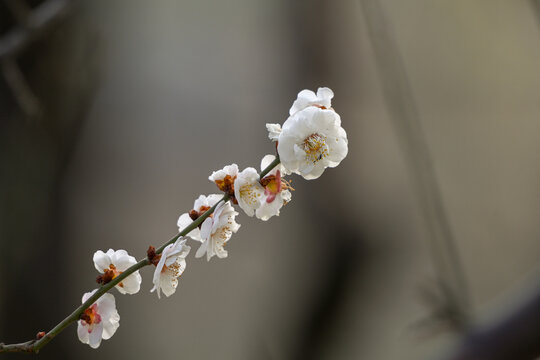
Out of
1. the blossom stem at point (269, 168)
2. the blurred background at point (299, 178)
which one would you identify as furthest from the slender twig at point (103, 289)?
the blurred background at point (299, 178)

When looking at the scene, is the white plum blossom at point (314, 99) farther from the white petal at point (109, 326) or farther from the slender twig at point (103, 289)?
Answer: the white petal at point (109, 326)

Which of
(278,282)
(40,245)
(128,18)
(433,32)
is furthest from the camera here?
(433,32)

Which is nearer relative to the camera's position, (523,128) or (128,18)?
(128,18)

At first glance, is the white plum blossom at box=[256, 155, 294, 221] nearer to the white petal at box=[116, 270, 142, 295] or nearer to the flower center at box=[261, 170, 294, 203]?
the flower center at box=[261, 170, 294, 203]

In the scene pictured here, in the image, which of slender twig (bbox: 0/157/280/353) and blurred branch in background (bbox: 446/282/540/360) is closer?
slender twig (bbox: 0/157/280/353)

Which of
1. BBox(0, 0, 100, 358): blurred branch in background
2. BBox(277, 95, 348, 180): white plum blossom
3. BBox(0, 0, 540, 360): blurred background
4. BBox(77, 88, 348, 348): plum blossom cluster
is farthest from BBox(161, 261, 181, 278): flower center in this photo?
BBox(0, 0, 540, 360): blurred background

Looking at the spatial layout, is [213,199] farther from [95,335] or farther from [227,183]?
[95,335]

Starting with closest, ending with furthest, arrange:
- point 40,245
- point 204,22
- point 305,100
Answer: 1. point 305,100
2. point 40,245
3. point 204,22

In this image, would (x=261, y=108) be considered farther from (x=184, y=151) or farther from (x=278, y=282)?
(x=278, y=282)

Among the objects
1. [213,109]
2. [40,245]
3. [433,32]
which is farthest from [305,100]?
[433,32]
